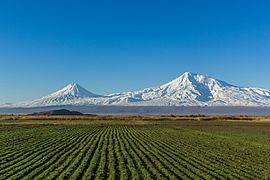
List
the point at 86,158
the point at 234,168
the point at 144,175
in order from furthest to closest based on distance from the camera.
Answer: the point at 86,158 < the point at 234,168 < the point at 144,175

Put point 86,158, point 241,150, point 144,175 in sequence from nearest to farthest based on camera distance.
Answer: point 144,175 → point 86,158 → point 241,150

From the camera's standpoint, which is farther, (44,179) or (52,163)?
(52,163)

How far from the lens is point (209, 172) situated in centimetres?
1867

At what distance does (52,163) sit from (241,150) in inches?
606

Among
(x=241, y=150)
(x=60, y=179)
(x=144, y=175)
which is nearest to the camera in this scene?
(x=60, y=179)

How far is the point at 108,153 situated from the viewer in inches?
1024

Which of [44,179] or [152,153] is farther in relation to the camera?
[152,153]

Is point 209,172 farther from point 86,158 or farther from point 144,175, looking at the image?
point 86,158

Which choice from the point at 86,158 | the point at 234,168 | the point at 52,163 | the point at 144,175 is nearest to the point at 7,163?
the point at 52,163

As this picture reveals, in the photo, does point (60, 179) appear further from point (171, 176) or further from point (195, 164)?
point (195, 164)

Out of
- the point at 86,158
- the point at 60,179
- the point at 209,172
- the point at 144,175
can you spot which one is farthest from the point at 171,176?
the point at 86,158

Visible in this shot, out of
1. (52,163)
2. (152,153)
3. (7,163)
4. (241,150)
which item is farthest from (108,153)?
(241,150)

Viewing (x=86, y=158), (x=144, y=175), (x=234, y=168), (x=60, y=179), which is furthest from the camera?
(x=86, y=158)

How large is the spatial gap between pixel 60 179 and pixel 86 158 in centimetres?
662
